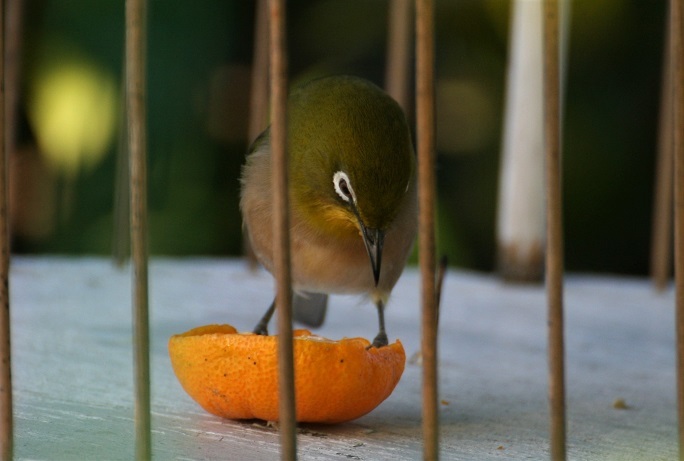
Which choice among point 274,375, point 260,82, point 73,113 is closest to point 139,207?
point 274,375

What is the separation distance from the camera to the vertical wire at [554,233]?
1.07m

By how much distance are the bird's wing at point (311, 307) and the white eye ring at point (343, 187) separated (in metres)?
0.53

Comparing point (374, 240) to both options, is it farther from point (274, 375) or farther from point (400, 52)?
point (400, 52)

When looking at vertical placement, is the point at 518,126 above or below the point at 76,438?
above

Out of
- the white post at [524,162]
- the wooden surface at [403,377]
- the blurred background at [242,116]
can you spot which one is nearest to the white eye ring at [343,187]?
the wooden surface at [403,377]

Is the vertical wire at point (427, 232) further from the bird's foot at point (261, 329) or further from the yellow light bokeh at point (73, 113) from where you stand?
the yellow light bokeh at point (73, 113)

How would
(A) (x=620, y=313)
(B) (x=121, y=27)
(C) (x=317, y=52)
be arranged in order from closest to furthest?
(A) (x=620, y=313) → (B) (x=121, y=27) → (C) (x=317, y=52)

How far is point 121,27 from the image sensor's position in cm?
407

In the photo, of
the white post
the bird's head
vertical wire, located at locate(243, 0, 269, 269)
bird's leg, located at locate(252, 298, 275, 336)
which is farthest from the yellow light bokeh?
the bird's head

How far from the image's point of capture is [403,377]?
2004 millimetres

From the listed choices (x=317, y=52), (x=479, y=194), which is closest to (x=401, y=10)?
(x=317, y=52)

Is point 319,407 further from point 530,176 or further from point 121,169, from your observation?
point 530,176

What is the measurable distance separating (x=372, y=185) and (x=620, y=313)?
1.85m

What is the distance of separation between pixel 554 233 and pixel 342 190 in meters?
0.54
